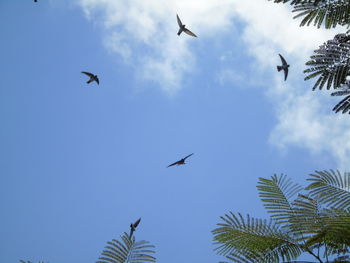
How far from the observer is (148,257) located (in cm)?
370

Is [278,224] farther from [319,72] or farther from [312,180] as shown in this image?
[319,72]

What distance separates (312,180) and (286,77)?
326 inches

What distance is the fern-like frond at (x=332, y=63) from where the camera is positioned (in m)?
3.56

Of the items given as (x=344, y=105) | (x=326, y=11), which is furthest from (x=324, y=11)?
(x=344, y=105)

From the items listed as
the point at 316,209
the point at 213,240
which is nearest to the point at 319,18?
the point at 316,209

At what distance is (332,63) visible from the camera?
3639 millimetres

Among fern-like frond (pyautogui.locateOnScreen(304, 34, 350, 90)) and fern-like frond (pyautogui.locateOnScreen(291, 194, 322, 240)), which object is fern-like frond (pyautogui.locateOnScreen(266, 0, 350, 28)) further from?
fern-like frond (pyautogui.locateOnScreen(291, 194, 322, 240))

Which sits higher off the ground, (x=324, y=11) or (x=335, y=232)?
(x=324, y=11)

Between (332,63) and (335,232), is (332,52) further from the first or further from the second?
(335,232)

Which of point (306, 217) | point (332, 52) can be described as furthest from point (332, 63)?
point (306, 217)

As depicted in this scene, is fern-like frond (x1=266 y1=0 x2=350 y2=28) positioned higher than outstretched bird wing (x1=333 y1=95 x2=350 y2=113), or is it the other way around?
fern-like frond (x1=266 y1=0 x2=350 y2=28)

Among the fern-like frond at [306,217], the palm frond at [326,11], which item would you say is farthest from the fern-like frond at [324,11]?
the fern-like frond at [306,217]

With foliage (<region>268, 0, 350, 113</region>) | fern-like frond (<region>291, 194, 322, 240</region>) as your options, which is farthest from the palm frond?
fern-like frond (<region>291, 194, 322, 240</region>)

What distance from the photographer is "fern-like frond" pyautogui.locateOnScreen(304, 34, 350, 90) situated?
356cm
